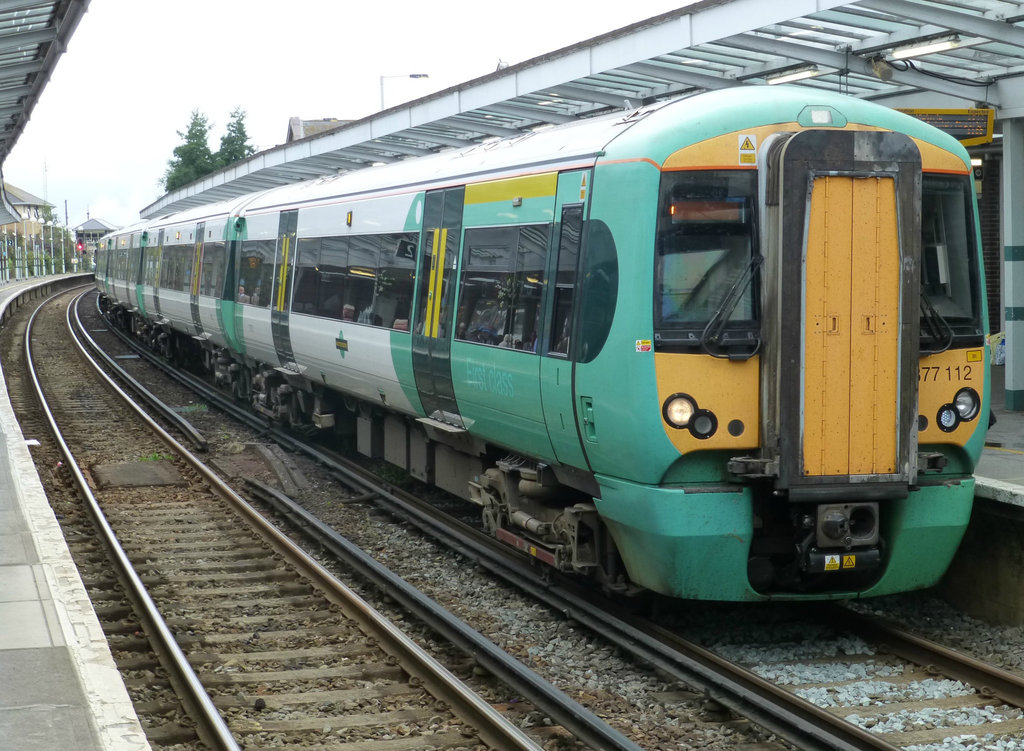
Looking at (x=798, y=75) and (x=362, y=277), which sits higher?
(x=798, y=75)

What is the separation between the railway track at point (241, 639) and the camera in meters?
6.05

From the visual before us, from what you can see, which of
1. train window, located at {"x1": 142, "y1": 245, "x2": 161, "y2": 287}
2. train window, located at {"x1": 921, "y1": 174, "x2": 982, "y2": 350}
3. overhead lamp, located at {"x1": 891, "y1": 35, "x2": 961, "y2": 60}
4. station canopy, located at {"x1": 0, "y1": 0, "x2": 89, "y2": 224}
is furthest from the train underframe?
train window, located at {"x1": 142, "y1": 245, "x2": 161, "y2": 287}

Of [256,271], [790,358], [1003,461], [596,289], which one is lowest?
[1003,461]

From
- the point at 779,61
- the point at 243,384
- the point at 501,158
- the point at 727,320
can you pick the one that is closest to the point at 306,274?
Result: the point at 501,158

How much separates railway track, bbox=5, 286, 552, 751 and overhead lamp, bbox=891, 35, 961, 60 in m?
7.05

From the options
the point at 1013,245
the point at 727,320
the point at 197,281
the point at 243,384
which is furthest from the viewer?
the point at 197,281

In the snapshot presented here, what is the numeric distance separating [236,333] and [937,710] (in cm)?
1245

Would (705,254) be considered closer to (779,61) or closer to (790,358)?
(790,358)

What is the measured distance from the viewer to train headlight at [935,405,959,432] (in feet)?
22.6

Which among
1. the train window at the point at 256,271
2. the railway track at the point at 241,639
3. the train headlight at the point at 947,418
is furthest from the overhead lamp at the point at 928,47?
the train window at the point at 256,271

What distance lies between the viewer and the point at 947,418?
Result: 22.6 ft

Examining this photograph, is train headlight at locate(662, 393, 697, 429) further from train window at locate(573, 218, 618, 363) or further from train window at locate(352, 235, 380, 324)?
train window at locate(352, 235, 380, 324)

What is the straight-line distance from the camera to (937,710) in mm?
6074

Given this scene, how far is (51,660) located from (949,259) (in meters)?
5.30
